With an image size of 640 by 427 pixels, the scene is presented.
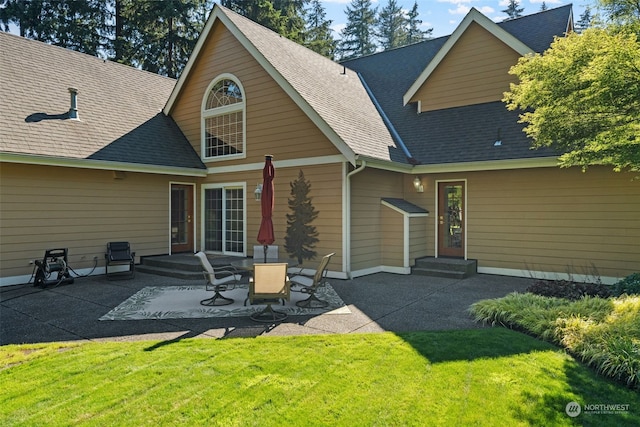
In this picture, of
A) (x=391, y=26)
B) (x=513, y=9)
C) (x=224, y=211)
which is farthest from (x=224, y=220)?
(x=513, y=9)

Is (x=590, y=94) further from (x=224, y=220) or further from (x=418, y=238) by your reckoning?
(x=224, y=220)

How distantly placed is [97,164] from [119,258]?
2.31 metres

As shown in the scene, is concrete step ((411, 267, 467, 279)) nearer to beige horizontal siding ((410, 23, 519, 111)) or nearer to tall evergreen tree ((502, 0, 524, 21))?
beige horizontal siding ((410, 23, 519, 111))

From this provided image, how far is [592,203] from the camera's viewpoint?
874 centimetres

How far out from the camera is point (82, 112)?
1047 cm

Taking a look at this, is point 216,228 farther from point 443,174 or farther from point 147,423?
point 147,423

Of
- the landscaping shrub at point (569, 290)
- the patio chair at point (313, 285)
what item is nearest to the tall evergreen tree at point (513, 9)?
the landscaping shrub at point (569, 290)

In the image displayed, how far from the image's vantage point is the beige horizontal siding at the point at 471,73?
10.9 metres

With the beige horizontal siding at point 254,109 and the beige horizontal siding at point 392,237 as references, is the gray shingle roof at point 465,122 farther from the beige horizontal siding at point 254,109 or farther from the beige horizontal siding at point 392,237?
the beige horizontal siding at point 254,109

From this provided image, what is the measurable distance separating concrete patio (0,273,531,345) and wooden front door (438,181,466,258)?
1627 millimetres

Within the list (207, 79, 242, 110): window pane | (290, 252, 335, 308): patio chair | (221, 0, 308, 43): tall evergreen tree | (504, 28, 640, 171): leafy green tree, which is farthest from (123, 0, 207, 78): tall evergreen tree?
(504, 28, 640, 171): leafy green tree

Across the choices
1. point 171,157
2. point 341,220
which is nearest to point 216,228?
point 171,157

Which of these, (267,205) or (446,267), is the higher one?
(267,205)

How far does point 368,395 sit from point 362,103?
33.7 feet
